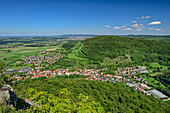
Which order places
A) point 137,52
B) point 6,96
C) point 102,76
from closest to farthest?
point 6,96 < point 102,76 < point 137,52

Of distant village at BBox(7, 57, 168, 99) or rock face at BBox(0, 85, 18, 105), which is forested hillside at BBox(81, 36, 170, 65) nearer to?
distant village at BBox(7, 57, 168, 99)

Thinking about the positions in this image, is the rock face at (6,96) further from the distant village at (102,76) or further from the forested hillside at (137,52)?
the forested hillside at (137,52)

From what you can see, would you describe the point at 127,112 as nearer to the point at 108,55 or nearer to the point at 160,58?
the point at 108,55

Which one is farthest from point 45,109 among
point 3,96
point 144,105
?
point 144,105

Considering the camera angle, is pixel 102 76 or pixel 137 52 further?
pixel 137 52

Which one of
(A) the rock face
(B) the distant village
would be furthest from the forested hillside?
(A) the rock face

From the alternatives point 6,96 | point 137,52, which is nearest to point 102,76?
point 6,96

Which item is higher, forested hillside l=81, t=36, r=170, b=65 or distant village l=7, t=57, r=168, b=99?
forested hillside l=81, t=36, r=170, b=65

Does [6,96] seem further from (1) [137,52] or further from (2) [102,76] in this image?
(1) [137,52]

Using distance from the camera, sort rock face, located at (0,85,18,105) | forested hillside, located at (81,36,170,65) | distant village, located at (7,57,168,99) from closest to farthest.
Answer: rock face, located at (0,85,18,105) < distant village, located at (7,57,168,99) < forested hillside, located at (81,36,170,65)

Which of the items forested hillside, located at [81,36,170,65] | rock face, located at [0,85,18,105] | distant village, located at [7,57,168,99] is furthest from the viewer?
forested hillside, located at [81,36,170,65]

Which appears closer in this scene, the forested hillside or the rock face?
the rock face
